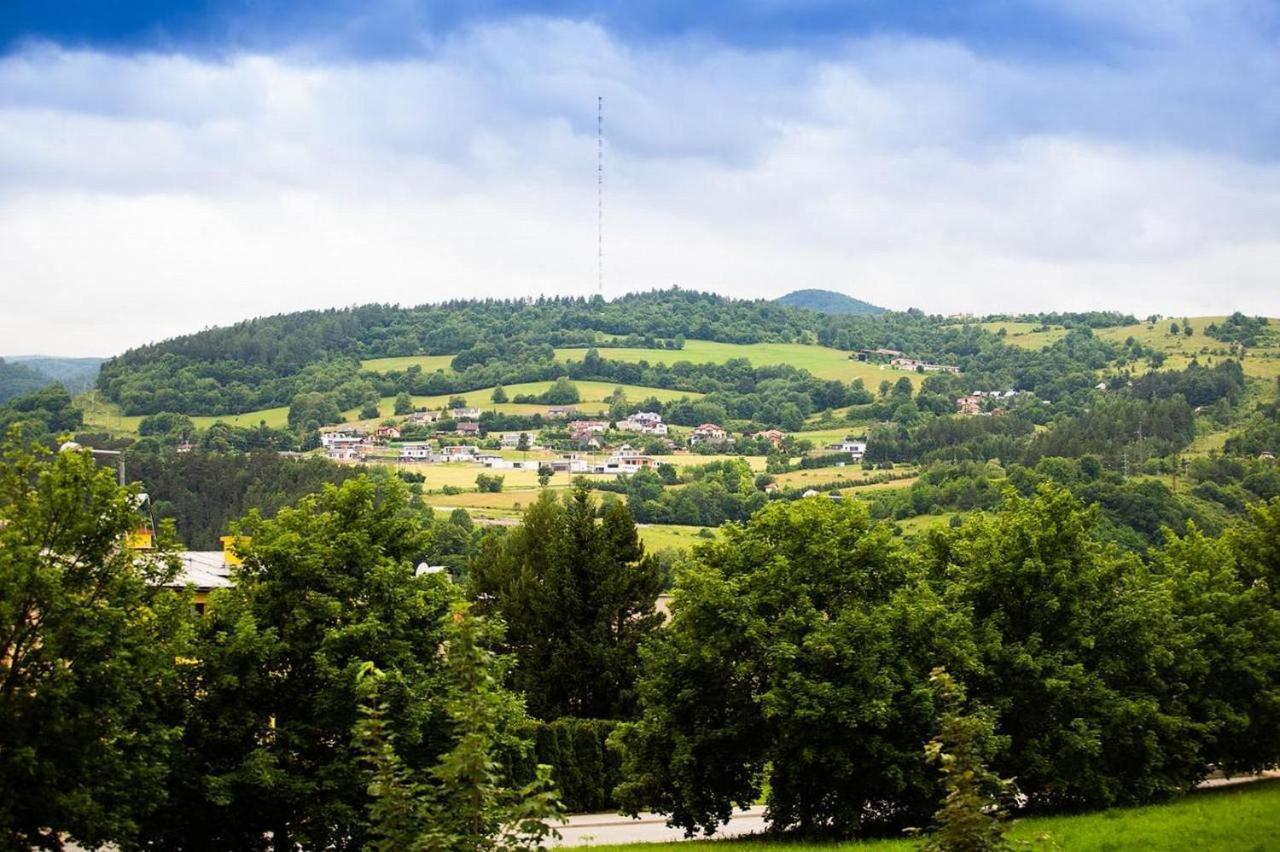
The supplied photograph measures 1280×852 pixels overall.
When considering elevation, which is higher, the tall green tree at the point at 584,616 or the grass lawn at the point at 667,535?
the tall green tree at the point at 584,616

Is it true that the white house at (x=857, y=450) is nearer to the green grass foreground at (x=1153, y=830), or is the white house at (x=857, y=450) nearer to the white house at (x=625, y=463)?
the white house at (x=625, y=463)

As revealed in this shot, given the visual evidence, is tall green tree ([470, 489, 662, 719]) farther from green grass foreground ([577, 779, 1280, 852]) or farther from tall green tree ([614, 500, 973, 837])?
green grass foreground ([577, 779, 1280, 852])

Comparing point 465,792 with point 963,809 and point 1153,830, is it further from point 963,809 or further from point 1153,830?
point 1153,830

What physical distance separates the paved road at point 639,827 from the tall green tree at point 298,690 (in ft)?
30.7

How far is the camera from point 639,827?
42.8 meters

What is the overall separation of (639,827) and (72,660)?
24139mm

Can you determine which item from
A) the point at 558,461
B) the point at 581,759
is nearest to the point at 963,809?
the point at 581,759

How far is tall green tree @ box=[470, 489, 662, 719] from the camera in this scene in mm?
55719

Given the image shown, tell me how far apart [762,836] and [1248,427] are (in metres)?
154

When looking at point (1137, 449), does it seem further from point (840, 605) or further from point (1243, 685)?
point (840, 605)

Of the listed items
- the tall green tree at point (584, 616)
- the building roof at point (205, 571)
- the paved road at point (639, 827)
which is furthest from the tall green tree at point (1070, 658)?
the tall green tree at point (584, 616)

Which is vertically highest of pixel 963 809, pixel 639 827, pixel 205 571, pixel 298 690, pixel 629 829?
pixel 963 809

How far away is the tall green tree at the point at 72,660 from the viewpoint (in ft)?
71.6

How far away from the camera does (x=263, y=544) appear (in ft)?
96.8
